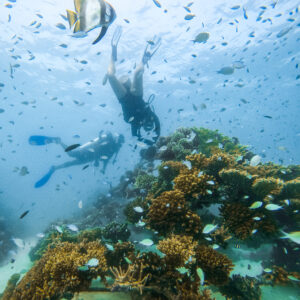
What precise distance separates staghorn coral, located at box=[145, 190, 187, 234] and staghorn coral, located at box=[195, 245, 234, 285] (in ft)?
3.08

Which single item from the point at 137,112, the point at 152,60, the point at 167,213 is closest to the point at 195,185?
the point at 167,213

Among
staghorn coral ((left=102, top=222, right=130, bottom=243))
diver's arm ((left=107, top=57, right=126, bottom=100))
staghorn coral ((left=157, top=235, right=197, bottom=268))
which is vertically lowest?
staghorn coral ((left=102, top=222, right=130, bottom=243))

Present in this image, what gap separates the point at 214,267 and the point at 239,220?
1.33 metres

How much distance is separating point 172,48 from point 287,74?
1026 inches

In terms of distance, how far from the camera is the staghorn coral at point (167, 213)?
4.42 metres

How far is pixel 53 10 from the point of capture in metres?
21.5

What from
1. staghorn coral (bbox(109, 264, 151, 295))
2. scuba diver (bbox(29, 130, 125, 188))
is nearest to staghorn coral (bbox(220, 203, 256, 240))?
staghorn coral (bbox(109, 264, 151, 295))

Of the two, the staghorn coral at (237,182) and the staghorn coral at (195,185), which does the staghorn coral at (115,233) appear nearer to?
the staghorn coral at (195,185)

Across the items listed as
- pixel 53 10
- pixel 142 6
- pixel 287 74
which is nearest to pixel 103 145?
pixel 142 6

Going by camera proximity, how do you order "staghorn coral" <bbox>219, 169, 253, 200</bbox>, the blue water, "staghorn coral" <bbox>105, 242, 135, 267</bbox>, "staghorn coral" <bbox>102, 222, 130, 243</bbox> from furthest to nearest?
the blue water → "staghorn coral" <bbox>102, 222, 130, 243</bbox> → "staghorn coral" <bbox>219, 169, 253, 200</bbox> → "staghorn coral" <bbox>105, 242, 135, 267</bbox>

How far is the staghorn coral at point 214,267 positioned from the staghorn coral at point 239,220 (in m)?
0.81

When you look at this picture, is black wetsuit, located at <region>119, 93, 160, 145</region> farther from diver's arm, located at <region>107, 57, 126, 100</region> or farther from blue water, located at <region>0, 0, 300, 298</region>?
blue water, located at <region>0, 0, 300, 298</region>

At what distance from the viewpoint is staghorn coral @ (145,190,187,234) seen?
4418 mm

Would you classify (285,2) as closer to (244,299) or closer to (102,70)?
(102,70)
